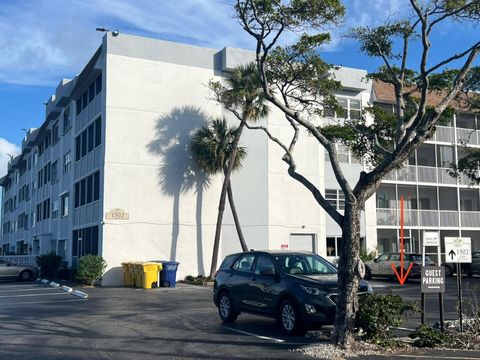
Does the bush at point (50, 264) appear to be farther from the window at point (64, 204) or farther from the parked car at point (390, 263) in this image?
the parked car at point (390, 263)

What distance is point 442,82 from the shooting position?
15.0 metres

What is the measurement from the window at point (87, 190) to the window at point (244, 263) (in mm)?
16227

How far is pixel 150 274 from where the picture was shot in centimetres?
2486

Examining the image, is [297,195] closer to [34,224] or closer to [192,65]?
[192,65]

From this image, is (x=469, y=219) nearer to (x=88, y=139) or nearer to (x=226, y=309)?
(x=88, y=139)

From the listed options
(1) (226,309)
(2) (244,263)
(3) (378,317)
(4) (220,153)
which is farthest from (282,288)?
(4) (220,153)

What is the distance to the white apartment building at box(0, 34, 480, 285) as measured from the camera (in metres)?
27.2

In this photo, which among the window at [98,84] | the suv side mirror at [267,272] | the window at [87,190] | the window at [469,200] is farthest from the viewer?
the window at [469,200]

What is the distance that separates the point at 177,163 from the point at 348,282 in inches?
770

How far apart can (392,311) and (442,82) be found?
7.48 m

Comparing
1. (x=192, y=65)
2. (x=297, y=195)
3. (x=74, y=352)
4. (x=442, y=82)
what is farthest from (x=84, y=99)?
(x=74, y=352)

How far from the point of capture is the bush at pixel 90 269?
25156 millimetres

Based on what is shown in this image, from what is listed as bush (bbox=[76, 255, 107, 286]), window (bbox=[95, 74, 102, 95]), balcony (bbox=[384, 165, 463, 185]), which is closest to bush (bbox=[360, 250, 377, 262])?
balcony (bbox=[384, 165, 463, 185])

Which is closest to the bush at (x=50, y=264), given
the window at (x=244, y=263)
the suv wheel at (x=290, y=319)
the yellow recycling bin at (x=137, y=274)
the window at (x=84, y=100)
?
the yellow recycling bin at (x=137, y=274)
